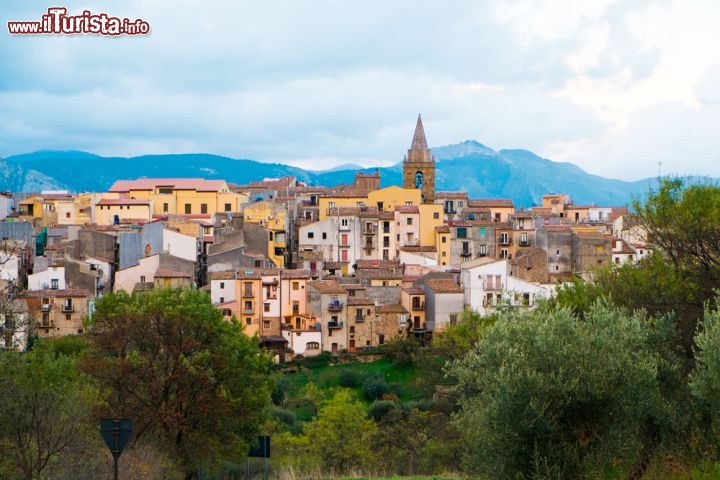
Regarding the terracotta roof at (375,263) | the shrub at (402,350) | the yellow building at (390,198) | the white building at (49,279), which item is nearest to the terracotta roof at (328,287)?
the shrub at (402,350)

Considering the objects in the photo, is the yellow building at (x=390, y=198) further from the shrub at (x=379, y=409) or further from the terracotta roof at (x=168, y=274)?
the shrub at (x=379, y=409)

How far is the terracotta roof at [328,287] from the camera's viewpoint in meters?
60.7

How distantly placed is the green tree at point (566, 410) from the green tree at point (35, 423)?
26.3ft

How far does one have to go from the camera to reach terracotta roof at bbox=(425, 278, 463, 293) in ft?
202

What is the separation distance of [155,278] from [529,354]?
4732 cm

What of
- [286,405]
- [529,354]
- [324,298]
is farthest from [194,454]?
[324,298]

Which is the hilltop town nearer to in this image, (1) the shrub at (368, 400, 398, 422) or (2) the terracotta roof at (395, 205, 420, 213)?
(2) the terracotta roof at (395, 205, 420, 213)

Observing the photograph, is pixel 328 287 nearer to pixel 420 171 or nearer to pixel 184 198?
pixel 184 198

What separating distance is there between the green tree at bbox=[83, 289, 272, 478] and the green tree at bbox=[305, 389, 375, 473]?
6.00 meters

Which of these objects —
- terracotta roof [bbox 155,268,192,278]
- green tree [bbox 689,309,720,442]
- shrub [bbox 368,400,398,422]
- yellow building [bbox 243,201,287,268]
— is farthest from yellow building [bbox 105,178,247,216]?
green tree [bbox 689,309,720,442]

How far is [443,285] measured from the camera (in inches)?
2467

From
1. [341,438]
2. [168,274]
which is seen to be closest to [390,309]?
[168,274]

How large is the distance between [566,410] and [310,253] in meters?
53.2

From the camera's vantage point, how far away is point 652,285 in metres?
27.3
